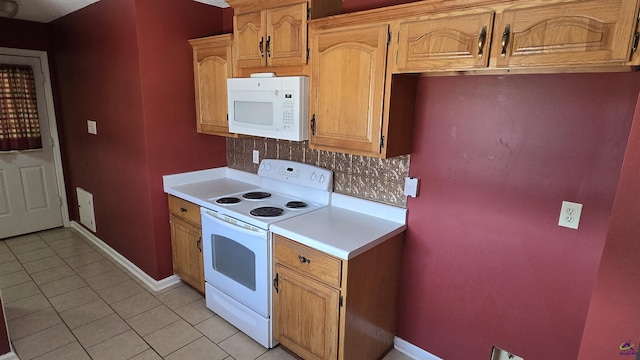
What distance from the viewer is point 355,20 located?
71.2 inches

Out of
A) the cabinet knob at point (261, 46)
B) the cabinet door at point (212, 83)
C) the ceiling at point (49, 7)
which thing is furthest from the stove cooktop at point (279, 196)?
the ceiling at point (49, 7)

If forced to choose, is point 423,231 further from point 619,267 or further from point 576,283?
point 619,267

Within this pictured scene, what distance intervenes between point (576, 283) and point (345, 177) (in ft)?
4.40

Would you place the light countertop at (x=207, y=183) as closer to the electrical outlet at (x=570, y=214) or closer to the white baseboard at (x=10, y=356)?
the white baseboard at (x=10, y=356)

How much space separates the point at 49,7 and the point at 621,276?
4.15 meters

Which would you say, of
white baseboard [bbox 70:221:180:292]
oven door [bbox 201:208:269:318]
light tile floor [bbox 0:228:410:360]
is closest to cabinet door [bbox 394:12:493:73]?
oven door [bbox 201:208:269:318]

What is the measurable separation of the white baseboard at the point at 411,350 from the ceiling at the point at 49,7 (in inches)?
111

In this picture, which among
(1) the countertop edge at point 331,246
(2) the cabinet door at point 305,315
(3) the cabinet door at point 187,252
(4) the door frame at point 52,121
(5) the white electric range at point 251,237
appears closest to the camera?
Result: (1) the countertop edge at point 331,246

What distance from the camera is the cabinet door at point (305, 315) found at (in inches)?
73.2

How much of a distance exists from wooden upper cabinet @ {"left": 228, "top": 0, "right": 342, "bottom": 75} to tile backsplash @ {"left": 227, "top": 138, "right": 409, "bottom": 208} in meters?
0.64

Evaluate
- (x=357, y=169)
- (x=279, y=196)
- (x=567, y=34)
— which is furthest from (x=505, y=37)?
(x=279, y=196)

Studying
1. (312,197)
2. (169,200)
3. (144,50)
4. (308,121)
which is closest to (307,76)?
(308,121)

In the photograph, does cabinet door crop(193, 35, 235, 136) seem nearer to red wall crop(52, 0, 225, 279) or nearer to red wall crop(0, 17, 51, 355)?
red wall crop(52, 0, 225, 279)

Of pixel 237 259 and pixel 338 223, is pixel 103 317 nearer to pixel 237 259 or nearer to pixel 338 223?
pixel 237 259
